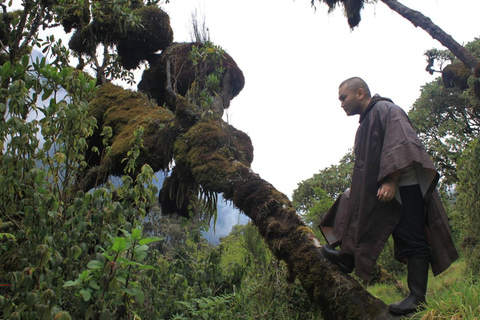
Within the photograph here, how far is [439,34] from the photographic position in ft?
26.1

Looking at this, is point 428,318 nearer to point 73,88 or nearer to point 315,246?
point 315,246

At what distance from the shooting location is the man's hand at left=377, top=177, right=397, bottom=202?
3064mm

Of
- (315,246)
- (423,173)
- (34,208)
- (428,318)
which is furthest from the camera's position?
(315,246)

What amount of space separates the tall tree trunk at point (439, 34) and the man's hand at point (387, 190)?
20.2 ft

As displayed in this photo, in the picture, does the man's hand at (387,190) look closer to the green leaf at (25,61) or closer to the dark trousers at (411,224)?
the dark trousers at (411,224)

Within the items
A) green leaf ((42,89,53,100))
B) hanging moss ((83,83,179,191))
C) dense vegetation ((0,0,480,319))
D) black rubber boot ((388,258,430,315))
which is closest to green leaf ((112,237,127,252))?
dense vegetation ((0,0,480,319))

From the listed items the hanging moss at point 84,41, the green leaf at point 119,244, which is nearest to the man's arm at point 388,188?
the green leaf at point 119,244

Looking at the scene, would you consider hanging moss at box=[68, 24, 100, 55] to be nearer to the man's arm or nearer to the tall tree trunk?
the tall tree trunk

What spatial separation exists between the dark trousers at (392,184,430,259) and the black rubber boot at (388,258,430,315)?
9cm

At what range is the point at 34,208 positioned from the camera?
294cm

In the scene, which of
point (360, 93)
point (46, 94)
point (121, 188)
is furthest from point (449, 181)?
point (46, 94)

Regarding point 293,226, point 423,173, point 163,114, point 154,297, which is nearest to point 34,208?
point 154,297

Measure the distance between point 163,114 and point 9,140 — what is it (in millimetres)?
4194

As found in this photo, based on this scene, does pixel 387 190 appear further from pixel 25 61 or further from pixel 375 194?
pixel 25 61
